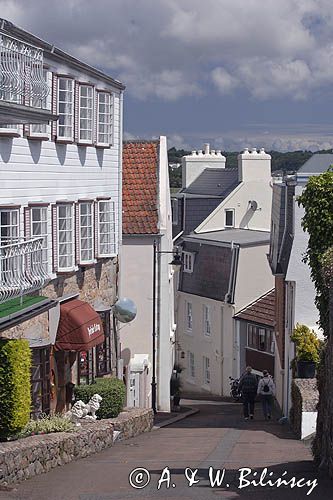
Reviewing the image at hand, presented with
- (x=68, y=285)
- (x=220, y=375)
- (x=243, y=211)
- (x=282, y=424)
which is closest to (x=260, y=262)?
(x=220, y=375)

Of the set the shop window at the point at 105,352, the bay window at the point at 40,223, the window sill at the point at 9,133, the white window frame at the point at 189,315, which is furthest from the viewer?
the white window frame at the point at 189,315

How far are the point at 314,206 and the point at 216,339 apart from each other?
2601 cm

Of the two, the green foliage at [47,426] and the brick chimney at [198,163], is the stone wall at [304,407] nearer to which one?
the green foliage at [47,426]

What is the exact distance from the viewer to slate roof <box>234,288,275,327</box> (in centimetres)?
4351

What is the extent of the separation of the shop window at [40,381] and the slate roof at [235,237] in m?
24.5

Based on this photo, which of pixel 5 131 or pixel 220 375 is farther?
pixel 220 375

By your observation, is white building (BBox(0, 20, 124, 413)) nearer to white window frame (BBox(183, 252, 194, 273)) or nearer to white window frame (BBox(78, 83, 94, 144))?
white window frame (BBox(78, 83, 94, 144))

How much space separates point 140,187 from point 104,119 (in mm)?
6618

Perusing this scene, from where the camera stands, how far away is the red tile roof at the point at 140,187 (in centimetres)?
3456

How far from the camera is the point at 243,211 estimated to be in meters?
60.6

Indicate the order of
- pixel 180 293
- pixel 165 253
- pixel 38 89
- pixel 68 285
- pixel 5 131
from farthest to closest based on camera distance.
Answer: pixel 180 293 → pixel 165 253 → pixel 68 285 → pixel 5 131 → pixel 38 89

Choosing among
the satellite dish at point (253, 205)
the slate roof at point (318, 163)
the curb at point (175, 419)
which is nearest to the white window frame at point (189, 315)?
the satellite dish at point (253, 205)

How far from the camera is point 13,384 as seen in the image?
17.1 m

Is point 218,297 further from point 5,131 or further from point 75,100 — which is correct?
point 5,131
